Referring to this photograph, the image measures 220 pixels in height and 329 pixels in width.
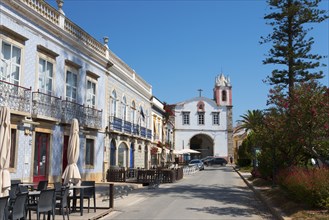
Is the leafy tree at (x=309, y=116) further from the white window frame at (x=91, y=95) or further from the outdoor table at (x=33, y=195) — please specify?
the white window frame at (x=91, y=95)

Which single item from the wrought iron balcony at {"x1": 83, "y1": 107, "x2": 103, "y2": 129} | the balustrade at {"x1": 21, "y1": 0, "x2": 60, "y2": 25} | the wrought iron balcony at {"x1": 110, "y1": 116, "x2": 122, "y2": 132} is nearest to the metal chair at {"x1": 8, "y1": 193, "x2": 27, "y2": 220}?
the balustrade at {"x1": 21, "y1": 0, "x2": 60, "y2": 25}

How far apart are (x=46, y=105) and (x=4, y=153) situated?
842 cm

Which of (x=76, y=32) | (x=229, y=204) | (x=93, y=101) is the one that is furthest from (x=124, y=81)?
(x=229, y=204)

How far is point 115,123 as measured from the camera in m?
27.2

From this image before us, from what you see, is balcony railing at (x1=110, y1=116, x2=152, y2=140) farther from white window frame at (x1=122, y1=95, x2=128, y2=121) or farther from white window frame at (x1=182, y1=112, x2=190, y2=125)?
white window frame at (x1=182, y1=112, x2=190, y2=125)

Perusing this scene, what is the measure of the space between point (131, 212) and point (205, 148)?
207ft

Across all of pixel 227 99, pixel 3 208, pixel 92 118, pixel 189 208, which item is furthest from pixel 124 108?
pixel 227 99

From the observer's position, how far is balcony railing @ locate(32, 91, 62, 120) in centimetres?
1716

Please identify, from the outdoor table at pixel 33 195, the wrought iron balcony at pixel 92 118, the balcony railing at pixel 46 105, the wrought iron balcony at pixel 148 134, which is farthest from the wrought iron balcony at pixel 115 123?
the outdoor table at pixel 33 195

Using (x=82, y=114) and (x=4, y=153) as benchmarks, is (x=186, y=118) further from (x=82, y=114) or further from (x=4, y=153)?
(x=4, y=153)

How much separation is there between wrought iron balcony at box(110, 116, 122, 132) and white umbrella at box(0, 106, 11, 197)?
53.7 feet

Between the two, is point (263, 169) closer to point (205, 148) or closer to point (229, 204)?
point (229, 204)

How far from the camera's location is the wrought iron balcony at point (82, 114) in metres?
20.0

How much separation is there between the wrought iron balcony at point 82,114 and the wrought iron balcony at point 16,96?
3308 mm
